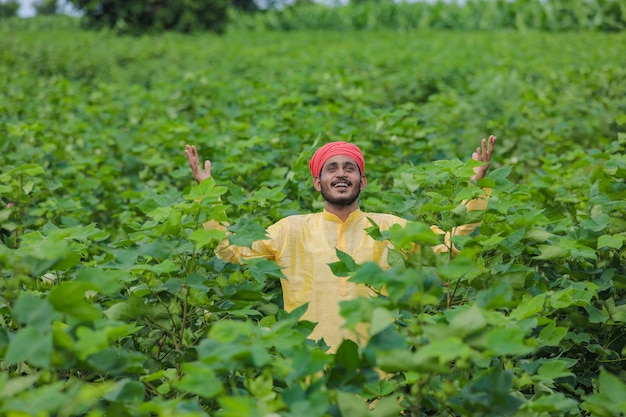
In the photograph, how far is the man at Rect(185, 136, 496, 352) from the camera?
2.61 meters

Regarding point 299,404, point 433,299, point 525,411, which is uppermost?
point 433,299

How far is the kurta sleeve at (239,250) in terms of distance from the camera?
2.42 meters

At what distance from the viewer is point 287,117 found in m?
4.52

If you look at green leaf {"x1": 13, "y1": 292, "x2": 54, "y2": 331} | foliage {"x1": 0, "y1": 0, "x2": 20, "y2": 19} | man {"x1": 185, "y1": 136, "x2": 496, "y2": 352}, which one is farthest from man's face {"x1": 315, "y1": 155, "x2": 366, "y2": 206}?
foliage {"x1": 0, "y1": 0, "x2": 20, "y2": 19}

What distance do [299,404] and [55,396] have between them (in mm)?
440

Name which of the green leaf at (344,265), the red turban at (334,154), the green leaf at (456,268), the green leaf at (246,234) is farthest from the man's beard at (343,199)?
the green leaf at (456,268)

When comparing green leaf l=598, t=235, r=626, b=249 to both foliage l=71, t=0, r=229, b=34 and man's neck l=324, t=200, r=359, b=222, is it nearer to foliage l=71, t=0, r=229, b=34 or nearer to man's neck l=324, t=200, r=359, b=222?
man's neck l=324, t=200, r=359, b=222

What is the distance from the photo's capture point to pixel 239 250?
2.54 metres

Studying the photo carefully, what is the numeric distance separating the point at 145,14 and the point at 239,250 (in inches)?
816

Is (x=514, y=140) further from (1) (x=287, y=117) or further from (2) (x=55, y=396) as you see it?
(2) (x=55, y=396)

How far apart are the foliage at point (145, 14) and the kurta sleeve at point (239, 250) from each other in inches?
766

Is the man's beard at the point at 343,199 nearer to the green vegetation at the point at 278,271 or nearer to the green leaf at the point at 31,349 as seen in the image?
the green vegetation at the point at 278,271

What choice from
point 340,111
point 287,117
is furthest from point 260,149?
point 340,111

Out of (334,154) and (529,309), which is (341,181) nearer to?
(334,154)
